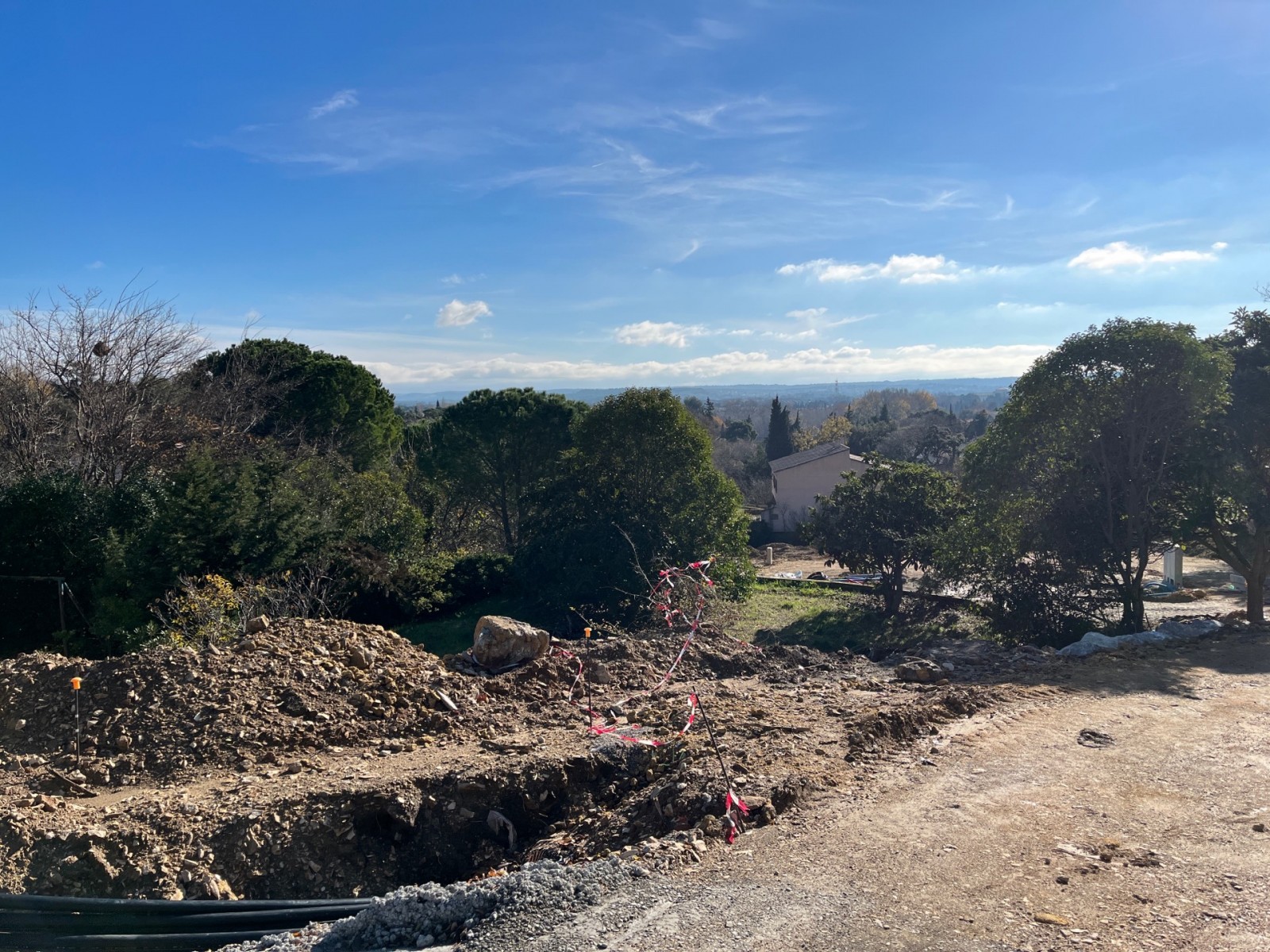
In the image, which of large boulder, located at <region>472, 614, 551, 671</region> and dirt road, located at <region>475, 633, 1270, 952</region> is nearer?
dirt road, located at <region>475, 633, 1270, 952</region>

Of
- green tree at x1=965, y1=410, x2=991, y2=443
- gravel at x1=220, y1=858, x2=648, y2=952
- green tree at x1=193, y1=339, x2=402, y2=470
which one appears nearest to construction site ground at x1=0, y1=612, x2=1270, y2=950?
gravel at x1=220, y1=858, x2=648, y2=952

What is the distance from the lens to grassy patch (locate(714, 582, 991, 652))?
15.4 metres

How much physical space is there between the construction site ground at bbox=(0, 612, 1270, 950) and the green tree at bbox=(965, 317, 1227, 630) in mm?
3780

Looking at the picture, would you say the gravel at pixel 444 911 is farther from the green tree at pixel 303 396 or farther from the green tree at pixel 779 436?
the green tree at pixel 779 436

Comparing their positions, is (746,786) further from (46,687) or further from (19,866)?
(46,687)

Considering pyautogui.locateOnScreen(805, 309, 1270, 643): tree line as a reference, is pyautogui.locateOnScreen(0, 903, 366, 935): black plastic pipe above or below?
below

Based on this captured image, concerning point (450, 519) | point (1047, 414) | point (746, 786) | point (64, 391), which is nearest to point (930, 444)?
point (450, 519)

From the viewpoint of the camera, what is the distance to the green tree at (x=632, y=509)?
1591 centimetres

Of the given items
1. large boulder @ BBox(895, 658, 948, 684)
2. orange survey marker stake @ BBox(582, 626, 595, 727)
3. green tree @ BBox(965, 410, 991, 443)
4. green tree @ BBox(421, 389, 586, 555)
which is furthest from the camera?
green tree @ BBox(965, 410, 991, 443)

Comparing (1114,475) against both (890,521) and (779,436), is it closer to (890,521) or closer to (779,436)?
(890,521)

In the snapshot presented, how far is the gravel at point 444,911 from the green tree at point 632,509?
10.6 metres

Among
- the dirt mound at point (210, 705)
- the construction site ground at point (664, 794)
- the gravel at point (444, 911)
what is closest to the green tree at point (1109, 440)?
the construction site ground at point (664, 794)

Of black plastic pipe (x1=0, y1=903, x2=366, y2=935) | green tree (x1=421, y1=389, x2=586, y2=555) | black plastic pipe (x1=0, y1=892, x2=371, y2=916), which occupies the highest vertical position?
green tree (x1=421, y1=389, x2=586, y2=555)

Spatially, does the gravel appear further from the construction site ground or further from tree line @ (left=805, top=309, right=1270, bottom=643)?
tree line @ (left=805, top=309, right=1270, bottom=643)
